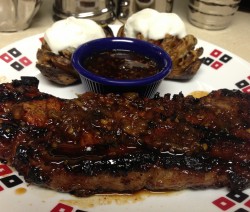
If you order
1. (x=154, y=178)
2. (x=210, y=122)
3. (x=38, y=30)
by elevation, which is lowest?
(x=38, y=30)

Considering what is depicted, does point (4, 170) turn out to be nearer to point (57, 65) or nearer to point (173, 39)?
point (57, 65)

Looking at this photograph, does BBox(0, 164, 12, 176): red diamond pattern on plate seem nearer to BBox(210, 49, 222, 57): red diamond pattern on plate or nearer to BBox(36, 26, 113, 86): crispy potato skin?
BBox(36, 26, 113, 86): crispy potato skin

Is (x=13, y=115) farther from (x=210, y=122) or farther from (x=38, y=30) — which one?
(x=38, y=30)

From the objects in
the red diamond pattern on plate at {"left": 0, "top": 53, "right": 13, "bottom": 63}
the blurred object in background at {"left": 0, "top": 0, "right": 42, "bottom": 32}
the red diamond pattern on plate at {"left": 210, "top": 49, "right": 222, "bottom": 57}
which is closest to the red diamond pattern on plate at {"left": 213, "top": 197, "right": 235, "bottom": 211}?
the red diamond pattern on plate at {"left": 210, "top": 49, "right": 222, "bottom": 57}

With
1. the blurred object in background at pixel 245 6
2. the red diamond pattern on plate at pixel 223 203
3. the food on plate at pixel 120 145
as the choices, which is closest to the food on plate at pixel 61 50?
the food on plate at pixel 120 145

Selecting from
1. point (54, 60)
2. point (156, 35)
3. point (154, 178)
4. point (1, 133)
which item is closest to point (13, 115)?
point (1, 133)

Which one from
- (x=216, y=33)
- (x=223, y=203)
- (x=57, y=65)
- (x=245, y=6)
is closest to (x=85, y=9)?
(x=57, y=65)
